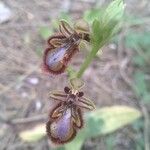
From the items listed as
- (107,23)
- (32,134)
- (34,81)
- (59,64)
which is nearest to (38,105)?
(34,81)

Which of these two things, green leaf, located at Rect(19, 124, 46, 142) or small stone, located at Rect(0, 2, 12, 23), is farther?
small stone, located at Rect(0, 2, 12, 23)

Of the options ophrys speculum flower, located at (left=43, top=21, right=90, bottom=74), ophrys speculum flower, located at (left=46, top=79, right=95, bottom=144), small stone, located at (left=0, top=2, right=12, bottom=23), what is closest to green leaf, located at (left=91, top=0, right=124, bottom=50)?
ophrys speculum flower, located at (left=43, top=21, right=90, bottom=74)

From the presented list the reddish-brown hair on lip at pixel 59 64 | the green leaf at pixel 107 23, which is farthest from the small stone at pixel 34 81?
the green leaf at pixel 107 23

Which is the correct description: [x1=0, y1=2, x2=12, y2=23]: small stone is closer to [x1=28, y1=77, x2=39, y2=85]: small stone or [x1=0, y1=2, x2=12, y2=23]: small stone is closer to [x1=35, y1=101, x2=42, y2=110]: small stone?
[x1=28, y1=77, x2=39, y2=85]: small stone

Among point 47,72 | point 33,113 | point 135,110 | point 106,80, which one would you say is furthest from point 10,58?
point 47,72

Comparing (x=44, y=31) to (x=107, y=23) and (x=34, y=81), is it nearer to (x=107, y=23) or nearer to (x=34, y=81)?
(x=34, y=81)

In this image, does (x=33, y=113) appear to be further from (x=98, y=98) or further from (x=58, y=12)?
(x=58, y=12)

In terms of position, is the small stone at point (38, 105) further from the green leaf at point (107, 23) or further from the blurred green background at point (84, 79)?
the green leaf at point (107, 23)
